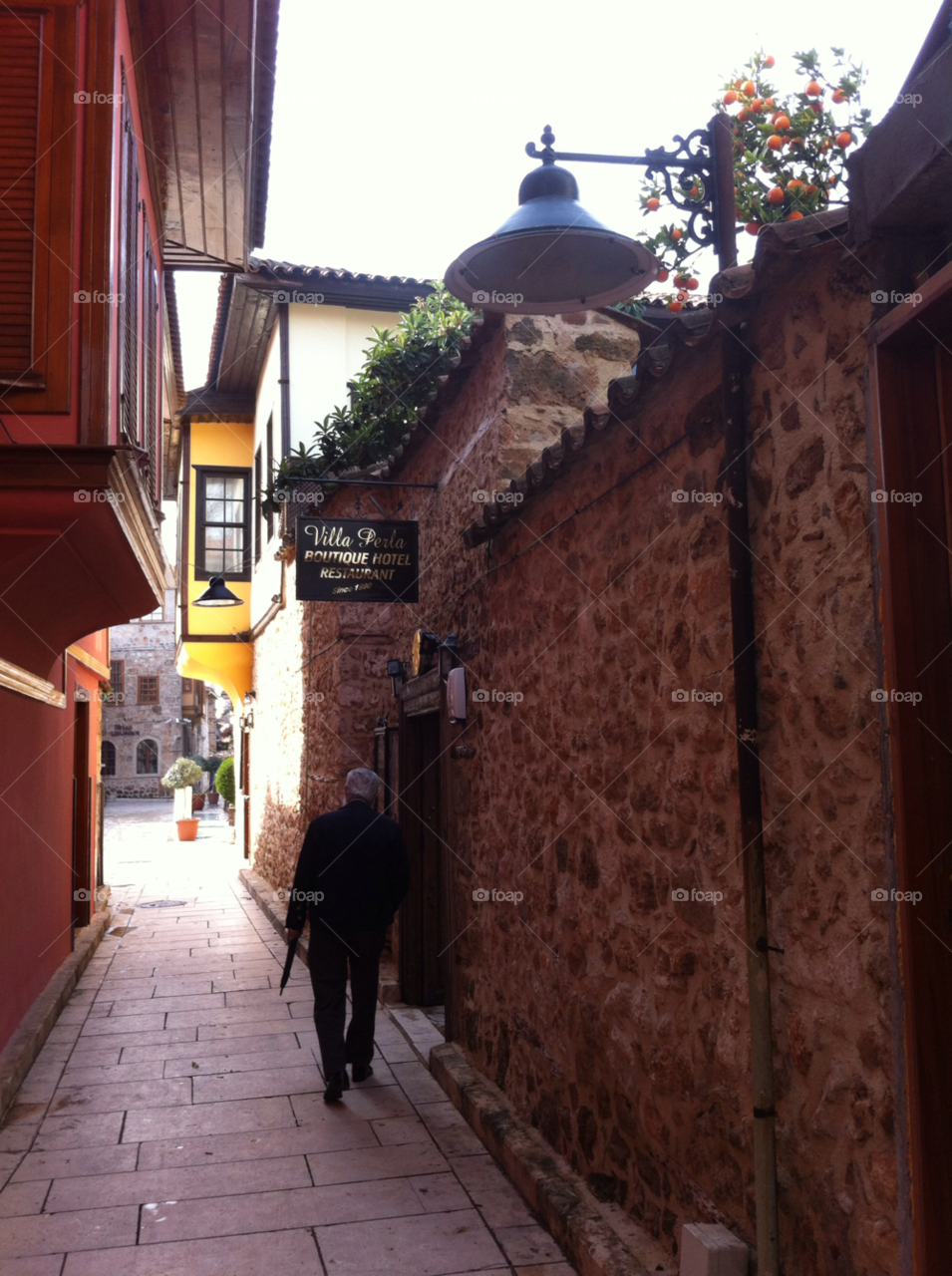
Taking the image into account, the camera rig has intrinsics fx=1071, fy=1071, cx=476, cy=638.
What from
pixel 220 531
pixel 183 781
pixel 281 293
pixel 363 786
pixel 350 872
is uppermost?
pixel 281 293

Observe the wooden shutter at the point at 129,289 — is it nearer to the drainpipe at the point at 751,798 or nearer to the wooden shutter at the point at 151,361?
the wooden shutter at the point at 151,361

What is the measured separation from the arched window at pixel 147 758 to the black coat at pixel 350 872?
39.7m

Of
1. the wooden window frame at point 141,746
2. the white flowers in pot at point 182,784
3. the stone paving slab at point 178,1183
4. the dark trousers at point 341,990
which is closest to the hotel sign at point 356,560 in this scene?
the dark trousers at point 341,990

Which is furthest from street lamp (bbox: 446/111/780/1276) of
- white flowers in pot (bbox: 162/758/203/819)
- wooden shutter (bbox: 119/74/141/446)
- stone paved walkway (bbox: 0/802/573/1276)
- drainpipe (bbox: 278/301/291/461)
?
white flowers in pot (bbox: 162/758/203/819)

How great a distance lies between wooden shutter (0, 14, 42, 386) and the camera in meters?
4.98

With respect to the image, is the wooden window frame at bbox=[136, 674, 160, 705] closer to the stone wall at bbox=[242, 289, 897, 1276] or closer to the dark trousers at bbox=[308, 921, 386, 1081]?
the dark trousers at bbox=[308, 921, 386, 1081]

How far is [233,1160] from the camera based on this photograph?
199 inches

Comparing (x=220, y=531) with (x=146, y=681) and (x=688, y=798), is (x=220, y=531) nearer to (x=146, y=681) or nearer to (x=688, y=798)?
(x=688, y=798)

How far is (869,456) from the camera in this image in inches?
99.3

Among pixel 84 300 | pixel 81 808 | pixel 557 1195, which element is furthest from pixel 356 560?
pixel 81 808

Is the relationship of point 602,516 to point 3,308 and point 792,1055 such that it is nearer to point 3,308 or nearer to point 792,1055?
point 792,1055

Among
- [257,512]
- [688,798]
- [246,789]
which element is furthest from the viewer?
[246,789]

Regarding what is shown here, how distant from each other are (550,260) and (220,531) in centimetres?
1343

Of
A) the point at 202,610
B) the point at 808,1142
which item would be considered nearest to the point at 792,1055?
the point at 808,1142
